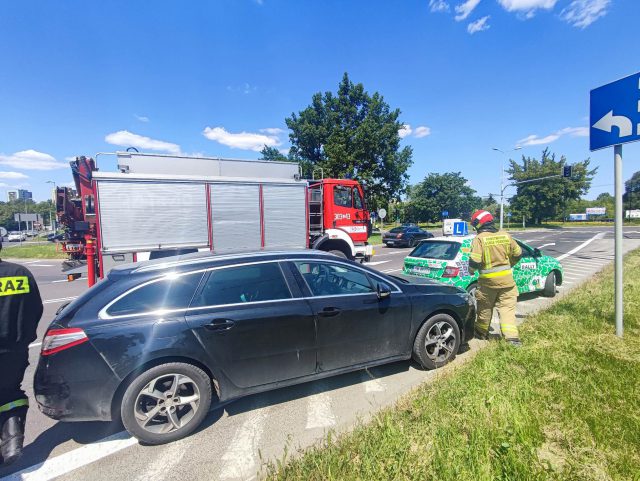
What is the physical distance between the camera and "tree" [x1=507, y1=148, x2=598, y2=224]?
176 ft

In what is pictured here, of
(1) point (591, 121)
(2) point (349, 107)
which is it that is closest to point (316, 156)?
(2) point (349, 107)

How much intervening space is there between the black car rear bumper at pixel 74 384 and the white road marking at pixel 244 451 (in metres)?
1.05

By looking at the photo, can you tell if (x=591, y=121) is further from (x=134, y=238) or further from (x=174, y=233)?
(x=134, y=238)

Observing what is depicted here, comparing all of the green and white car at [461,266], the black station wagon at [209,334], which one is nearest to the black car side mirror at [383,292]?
the black station wagon at [209,334]

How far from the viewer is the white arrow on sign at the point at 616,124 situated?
A: 4227 mm

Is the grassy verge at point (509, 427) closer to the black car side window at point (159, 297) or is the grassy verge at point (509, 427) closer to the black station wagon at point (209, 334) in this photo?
the black station wagon at point (209, 334)

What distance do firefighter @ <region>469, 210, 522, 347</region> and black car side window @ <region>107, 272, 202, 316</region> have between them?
3.59 meters

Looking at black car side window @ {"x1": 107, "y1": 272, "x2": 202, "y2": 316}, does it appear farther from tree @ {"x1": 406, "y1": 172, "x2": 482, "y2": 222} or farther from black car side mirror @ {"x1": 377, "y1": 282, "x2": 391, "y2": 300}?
tree @ {"x1": 406, "y1": 172, "x2": 482, "y2": 222}

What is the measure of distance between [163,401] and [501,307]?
4.13m

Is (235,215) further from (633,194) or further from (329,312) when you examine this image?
(633,194)

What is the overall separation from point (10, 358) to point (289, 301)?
2213 mm

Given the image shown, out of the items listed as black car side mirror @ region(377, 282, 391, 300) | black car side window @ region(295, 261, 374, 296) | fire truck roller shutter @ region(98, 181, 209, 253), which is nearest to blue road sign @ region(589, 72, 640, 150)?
black car side mirror @ region(377, 282, 391, 300)

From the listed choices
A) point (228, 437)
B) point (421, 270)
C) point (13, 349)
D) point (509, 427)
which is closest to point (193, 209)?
point (13, 349)

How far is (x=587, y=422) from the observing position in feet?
8.36
